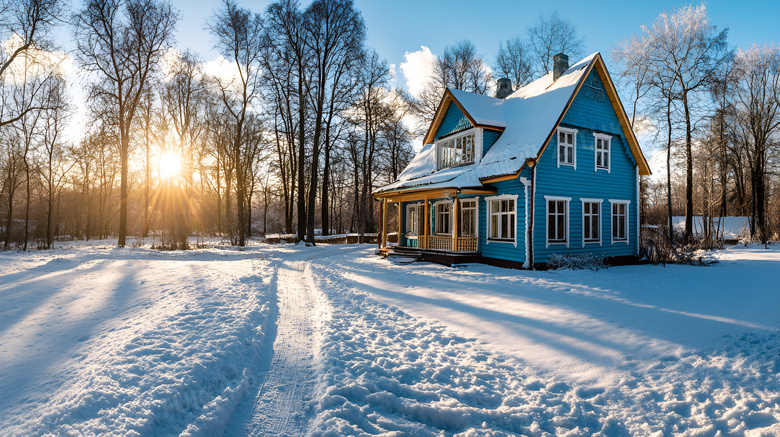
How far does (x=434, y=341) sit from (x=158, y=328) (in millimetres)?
4297

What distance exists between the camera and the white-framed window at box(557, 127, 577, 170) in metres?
14.9

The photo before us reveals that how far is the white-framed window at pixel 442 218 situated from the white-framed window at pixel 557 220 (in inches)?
185

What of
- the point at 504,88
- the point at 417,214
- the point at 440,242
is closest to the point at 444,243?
the point at 440,242

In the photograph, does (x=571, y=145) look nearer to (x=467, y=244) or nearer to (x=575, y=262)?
(x=575, y=262)

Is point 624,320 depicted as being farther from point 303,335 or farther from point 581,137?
point 581,137

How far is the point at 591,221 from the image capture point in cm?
1551

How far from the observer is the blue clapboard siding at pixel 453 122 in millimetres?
17131

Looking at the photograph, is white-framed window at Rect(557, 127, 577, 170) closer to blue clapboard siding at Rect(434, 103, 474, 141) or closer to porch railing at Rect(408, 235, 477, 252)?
blue clapboard siding at Rect(434, 103, 474, 141)

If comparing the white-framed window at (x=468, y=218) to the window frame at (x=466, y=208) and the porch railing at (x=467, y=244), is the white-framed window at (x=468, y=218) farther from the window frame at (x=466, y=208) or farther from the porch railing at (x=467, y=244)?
the porch railing at (x=467, y=244)

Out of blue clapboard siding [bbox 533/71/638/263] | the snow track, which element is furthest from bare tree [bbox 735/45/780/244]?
the snow track

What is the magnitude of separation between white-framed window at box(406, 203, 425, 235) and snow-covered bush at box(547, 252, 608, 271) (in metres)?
7.14

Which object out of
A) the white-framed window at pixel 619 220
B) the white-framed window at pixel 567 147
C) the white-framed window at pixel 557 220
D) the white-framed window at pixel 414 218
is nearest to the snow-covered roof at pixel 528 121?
the white-framed window at pixel 567 147

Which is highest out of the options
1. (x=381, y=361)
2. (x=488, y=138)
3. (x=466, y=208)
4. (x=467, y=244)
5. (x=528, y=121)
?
(x=528, y=121)

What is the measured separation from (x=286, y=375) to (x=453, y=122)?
1574 centimetres
